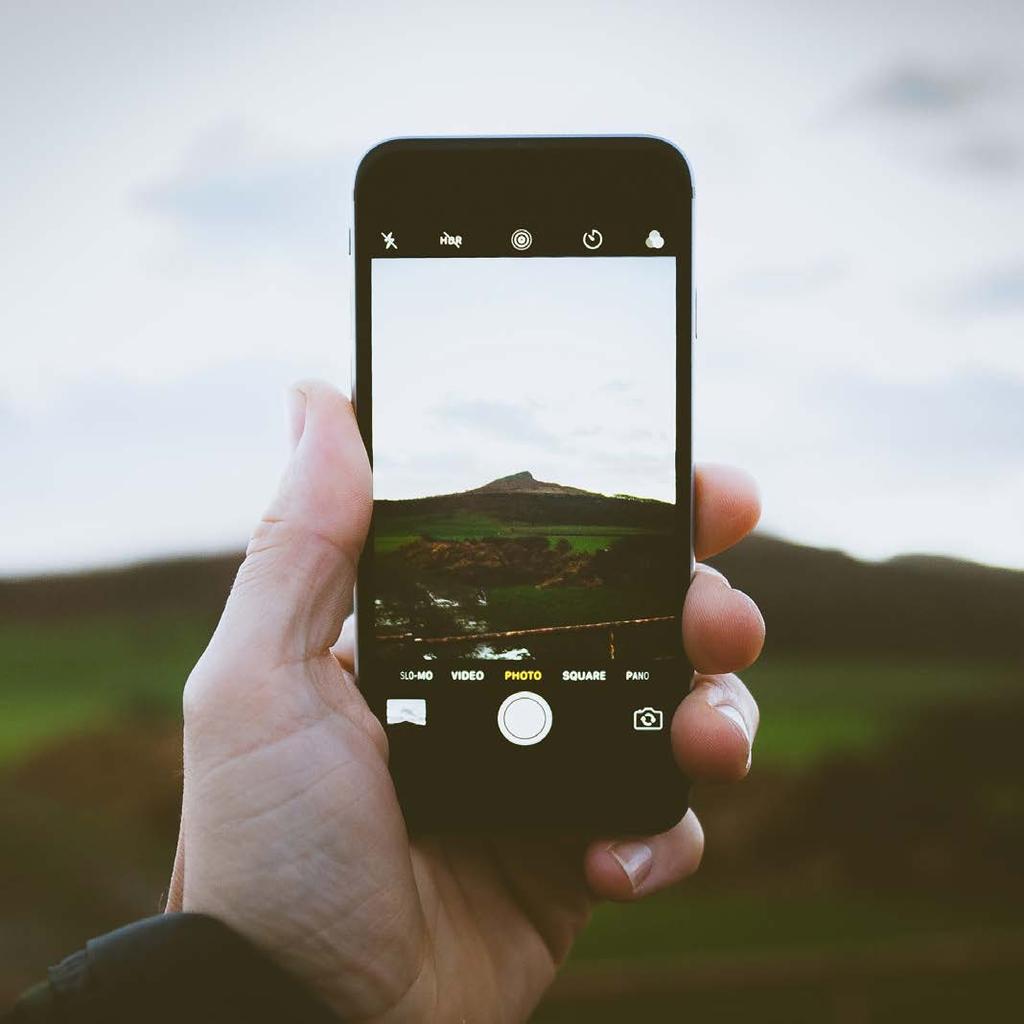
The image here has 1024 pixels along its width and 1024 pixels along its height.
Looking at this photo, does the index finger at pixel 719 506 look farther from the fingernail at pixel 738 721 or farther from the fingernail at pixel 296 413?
the fingernail at pixel 296 413

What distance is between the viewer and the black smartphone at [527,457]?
55.1 inches

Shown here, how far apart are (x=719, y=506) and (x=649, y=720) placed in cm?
33

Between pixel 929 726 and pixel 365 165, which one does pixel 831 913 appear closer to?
pixel 929 726

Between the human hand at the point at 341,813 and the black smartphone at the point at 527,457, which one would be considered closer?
the human hand at the point at 341,813

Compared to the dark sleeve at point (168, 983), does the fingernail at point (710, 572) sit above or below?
above

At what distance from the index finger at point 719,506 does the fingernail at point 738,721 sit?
0.24m

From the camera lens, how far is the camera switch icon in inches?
55.1

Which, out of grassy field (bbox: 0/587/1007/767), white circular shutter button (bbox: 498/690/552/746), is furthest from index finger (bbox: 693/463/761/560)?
grassy field (bbox: 0/587/1007/767)

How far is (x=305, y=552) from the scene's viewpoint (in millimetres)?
1321

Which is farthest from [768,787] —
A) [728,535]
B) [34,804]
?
[728,535]

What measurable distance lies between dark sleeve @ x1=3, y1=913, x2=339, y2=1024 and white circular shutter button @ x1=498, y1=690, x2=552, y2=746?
1.36 ft

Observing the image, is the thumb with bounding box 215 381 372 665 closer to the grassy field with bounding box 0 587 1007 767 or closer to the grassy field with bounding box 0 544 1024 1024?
the grassy field with bounding box 0 544 1024 1024

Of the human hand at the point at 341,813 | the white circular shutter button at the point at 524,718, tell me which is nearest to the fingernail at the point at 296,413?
the human hand at the point at 341,813

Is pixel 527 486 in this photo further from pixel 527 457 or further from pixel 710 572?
pixel 710 572
